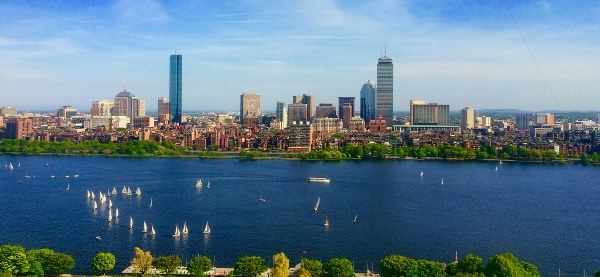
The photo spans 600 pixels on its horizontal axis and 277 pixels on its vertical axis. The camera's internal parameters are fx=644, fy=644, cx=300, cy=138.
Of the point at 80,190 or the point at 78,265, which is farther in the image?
the point at 80,190

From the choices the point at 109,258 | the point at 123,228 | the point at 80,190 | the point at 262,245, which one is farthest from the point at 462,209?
the point at 80,190

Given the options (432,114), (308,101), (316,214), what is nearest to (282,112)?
(308,101)

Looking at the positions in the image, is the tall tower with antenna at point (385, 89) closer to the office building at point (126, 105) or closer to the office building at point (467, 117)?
the office building at point (467, 117)

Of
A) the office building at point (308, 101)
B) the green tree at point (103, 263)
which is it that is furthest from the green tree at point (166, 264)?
the office building at point (308, 101)

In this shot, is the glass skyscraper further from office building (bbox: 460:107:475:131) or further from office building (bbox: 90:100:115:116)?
office building (bbox: 460:107:475:131)

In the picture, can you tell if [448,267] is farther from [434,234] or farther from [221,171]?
[221,171]

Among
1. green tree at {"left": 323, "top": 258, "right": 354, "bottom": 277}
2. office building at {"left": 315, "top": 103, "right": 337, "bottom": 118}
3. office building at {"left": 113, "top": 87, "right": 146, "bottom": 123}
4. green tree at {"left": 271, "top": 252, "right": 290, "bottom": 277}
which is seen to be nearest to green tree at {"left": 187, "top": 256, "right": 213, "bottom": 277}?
green tree at {"left": 271, "top": 252, "right": 290, "bottom": 277}

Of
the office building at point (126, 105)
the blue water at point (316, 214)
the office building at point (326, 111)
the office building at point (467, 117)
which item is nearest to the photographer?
the blue water at point (316, 214)
